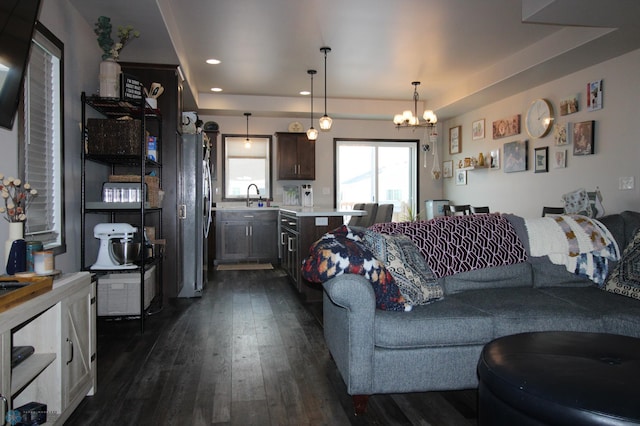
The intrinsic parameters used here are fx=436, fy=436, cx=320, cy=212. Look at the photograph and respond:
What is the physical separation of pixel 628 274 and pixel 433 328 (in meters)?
1.47

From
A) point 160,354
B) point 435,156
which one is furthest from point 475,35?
point 160,354

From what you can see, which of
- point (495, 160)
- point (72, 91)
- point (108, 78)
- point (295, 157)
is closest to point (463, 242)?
point (108, 78)

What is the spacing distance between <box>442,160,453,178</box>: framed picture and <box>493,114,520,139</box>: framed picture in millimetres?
1464

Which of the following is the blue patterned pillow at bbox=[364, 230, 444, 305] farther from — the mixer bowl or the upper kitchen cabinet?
the upper kitchen cabinet

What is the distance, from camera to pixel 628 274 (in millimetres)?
2695

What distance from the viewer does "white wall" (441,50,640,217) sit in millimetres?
4527

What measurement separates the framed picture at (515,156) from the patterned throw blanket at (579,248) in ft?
11.3

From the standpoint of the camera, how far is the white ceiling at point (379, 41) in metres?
3.79

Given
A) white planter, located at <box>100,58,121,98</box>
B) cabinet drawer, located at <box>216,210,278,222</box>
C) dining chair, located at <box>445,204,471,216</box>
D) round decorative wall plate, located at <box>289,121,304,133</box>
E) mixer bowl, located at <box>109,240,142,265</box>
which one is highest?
round decorative wall plate, located at <box>289,121,304,133</box>

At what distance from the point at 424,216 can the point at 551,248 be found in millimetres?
5666

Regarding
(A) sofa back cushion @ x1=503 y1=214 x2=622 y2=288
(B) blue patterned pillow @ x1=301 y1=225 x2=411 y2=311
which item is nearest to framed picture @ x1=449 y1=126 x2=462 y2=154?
(A) sofa back cushion @ x1=503 y1=214 x2=622 y2=288

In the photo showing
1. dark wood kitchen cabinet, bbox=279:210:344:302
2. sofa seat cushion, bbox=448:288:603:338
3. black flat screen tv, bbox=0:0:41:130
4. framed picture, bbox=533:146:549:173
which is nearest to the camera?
black flat screen tv, bbox=0:0:41:130

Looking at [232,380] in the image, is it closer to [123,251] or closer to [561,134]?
[123,251]

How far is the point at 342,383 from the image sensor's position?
246 centimetres
